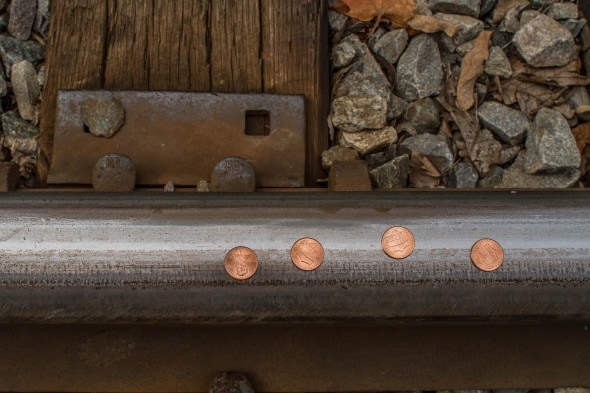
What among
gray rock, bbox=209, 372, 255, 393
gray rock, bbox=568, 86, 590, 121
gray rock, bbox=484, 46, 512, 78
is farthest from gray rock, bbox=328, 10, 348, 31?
gray rock, bbox=209, 372, 255, 393

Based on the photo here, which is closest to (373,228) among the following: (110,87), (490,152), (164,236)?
(164,236)

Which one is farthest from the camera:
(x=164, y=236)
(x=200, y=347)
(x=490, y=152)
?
(x=490, y=152)

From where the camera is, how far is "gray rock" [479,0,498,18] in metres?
2.72

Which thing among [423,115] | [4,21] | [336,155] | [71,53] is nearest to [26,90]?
[71,53]

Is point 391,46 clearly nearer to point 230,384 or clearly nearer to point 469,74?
point 469,74

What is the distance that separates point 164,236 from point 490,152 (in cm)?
131

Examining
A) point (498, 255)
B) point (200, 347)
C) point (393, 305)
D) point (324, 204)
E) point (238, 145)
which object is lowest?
point (200, 347)

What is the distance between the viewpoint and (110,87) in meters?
2.53

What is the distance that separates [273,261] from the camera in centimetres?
201

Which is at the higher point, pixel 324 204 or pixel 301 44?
pixel 301 44

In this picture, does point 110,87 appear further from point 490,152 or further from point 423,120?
point 490,152

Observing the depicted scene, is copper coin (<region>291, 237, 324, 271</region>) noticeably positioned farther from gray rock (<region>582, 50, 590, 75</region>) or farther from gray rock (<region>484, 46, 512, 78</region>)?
gray rock (<region>582, 50, 590, 75</region>)

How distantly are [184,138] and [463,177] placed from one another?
103 centimetres

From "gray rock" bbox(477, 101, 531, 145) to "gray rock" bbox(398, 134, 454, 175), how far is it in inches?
7.9
